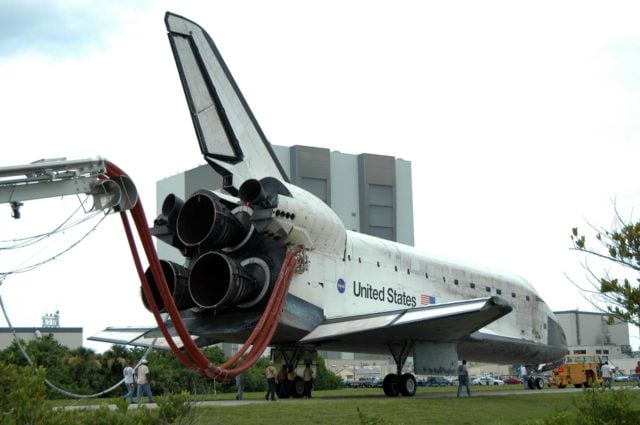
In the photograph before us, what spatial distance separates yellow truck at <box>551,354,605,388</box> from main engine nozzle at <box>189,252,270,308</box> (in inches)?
580

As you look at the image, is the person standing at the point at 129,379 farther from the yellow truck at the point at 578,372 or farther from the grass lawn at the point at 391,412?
the yellow truck at the point at 578,372

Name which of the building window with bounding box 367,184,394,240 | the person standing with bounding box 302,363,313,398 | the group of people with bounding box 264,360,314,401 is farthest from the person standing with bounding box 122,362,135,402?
the building window with bounding box 367,184,394,240

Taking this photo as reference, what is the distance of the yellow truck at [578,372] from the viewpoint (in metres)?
25.1

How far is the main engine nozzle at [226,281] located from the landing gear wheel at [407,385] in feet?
12.8

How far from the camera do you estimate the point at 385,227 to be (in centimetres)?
4938

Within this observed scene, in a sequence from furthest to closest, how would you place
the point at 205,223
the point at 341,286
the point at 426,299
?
the point at 426,299
the point at 341,286
the point at 205,223

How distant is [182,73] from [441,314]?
643cm

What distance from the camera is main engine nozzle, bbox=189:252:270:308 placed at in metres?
13.3

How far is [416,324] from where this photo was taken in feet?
46.3

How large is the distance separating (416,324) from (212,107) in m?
5.48

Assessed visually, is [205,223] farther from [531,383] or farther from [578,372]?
[578,372]

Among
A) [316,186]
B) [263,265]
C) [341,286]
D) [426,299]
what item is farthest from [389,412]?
[316,186]

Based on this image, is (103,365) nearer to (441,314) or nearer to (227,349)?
(441,314)

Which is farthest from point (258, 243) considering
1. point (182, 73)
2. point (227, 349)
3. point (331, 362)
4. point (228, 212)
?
point (331, 362)
